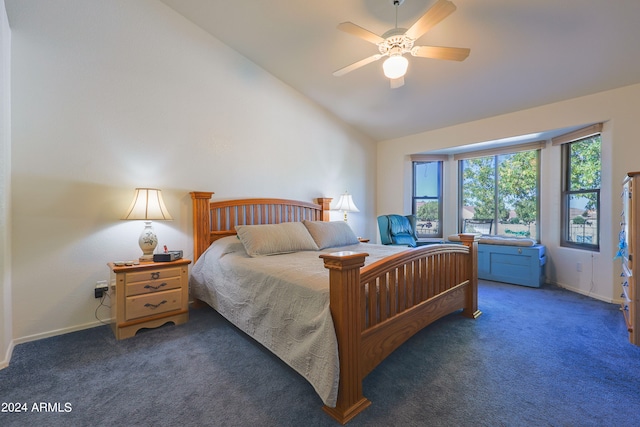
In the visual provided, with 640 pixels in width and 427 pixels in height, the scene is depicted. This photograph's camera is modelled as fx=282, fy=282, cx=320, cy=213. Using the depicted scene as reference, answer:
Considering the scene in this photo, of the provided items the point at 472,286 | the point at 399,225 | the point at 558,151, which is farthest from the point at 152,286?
the point at 558,151

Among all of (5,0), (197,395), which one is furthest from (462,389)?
(5,0)

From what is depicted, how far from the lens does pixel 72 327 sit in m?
2.49

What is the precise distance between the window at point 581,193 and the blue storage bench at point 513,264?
440 mm

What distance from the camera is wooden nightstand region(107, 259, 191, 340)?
2318 mm

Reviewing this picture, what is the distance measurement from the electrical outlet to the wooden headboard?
0.82 m

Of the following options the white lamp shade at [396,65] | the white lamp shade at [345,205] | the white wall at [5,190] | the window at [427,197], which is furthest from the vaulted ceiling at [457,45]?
the white wall at [5,190]

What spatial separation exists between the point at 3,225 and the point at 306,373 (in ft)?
7.47

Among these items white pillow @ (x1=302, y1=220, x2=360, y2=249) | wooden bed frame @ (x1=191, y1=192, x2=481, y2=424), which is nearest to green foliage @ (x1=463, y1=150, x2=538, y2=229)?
wooden bed frame @ (x1=191, y1=192, x2=481, y2=424)

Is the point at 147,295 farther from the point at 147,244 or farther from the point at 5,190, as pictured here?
the point at 5,190

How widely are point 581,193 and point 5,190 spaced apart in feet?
19.7

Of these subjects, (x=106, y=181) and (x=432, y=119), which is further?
(x=432, y=119)

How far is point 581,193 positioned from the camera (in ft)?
12.3

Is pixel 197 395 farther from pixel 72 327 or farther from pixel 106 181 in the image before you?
pixel 106 181

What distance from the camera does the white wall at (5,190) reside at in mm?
1896
